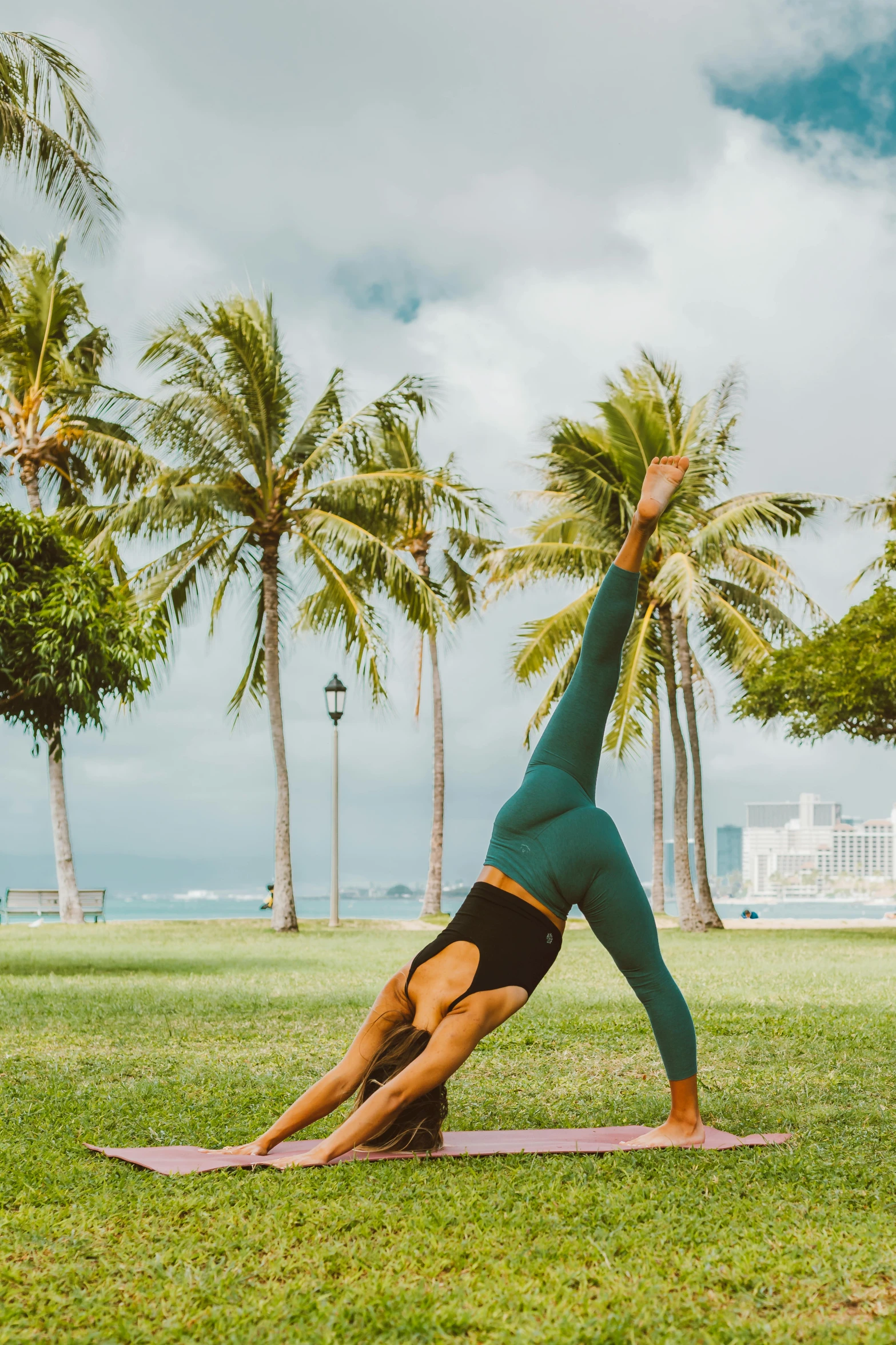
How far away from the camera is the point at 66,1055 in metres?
6.63

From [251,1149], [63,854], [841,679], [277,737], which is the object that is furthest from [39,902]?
[251,1149]

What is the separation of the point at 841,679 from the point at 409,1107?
16.7m

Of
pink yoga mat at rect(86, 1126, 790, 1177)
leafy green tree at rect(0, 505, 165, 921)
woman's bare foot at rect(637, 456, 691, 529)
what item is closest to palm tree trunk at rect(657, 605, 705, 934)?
leafy green tree at rect(0, 505, 165, 921)

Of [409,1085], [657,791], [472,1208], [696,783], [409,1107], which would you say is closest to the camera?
[472,1208]

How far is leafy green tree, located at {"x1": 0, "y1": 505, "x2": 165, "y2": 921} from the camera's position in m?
11.5

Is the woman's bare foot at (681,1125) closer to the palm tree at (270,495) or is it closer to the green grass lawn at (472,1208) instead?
the green grass lawn at (472,1208)

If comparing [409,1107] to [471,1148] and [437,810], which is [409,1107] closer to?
[471,1148]

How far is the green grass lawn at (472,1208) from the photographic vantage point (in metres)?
2.68

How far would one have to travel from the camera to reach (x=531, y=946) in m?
4.25

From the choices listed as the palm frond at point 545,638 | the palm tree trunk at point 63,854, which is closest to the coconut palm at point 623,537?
the palm frond at point 545,638

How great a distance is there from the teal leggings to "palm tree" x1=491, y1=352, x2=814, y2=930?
14978 millimetres

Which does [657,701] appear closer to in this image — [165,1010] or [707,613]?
[707,613]

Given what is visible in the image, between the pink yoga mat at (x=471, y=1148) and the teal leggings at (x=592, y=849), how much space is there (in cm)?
37

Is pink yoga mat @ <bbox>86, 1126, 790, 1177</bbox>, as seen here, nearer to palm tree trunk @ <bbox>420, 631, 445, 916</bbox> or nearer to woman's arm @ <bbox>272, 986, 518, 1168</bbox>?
woman's arm @ <bbox>272, 986, 518, 1168</bbox>
